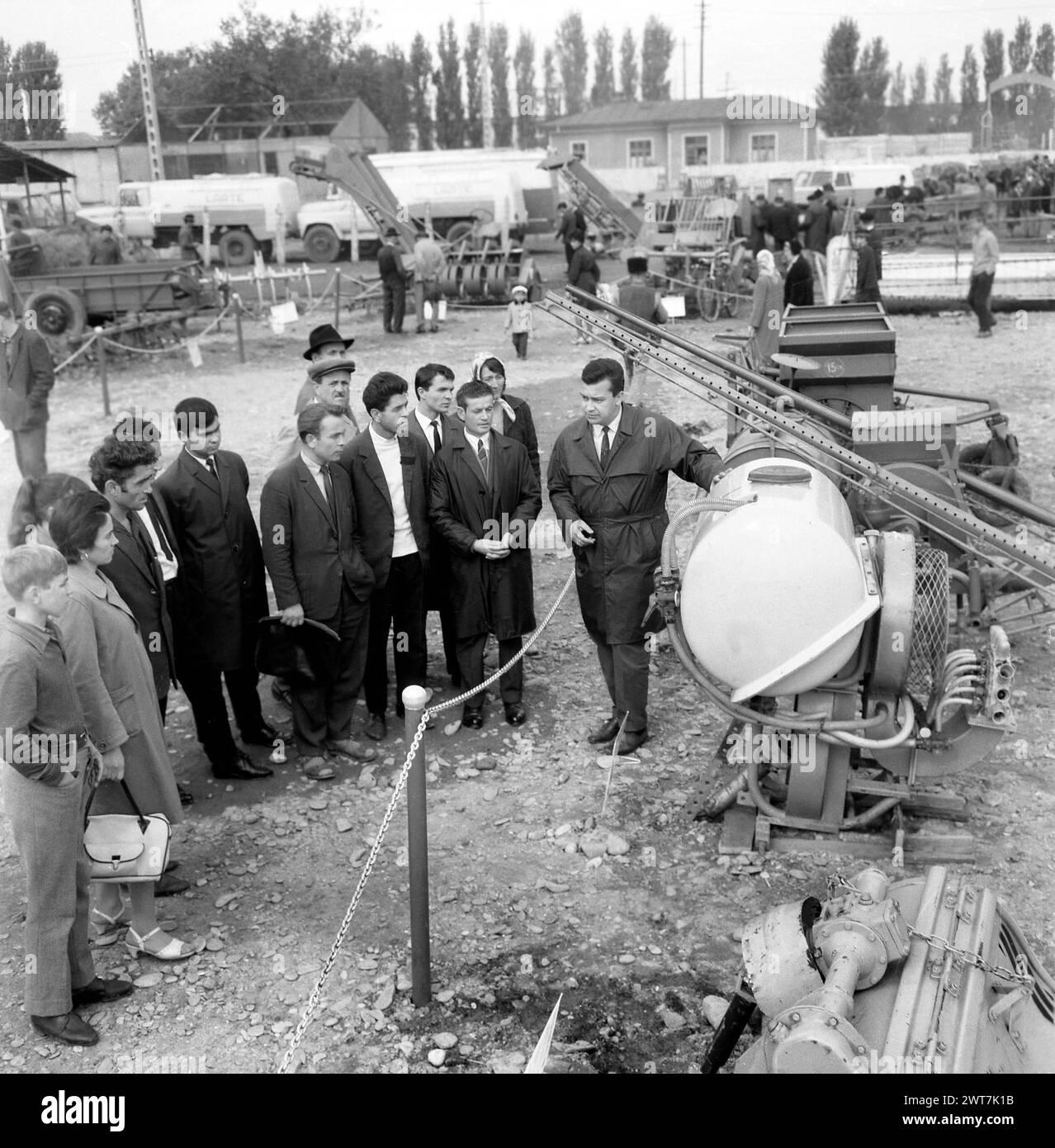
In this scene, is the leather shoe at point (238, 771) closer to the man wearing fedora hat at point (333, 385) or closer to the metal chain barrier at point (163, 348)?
the man wearing fedora hat at point (333, 385)

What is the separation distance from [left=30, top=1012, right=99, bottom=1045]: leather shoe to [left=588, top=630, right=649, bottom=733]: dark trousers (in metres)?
2.78

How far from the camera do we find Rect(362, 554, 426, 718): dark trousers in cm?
594

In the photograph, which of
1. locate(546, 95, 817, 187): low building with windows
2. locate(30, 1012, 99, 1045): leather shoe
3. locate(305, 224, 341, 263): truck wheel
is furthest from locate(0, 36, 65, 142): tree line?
locate(546, 95, 817, 187): low building with windows

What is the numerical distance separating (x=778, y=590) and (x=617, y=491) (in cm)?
137

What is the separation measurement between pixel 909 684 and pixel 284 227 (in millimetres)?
27663

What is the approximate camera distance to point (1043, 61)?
43.2 m

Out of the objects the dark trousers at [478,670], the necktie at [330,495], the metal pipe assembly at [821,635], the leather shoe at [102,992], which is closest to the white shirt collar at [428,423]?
the necktie at [330,495]

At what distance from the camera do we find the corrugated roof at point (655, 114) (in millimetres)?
48406

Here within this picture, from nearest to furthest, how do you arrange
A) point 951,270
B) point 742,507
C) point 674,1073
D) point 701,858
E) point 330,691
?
1. point 674,1073
2. point 742,507
3. point 701,858
4. point 330,691
5. point 951,270

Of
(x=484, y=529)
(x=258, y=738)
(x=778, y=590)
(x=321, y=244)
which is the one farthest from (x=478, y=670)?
(x=321, y=244)

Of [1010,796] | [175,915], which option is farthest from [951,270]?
[175,915]

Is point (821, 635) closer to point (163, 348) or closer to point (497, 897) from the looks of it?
point (497, 897)

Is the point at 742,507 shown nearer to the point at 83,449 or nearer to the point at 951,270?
the point at 83,449

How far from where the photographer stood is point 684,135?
49281 mm
